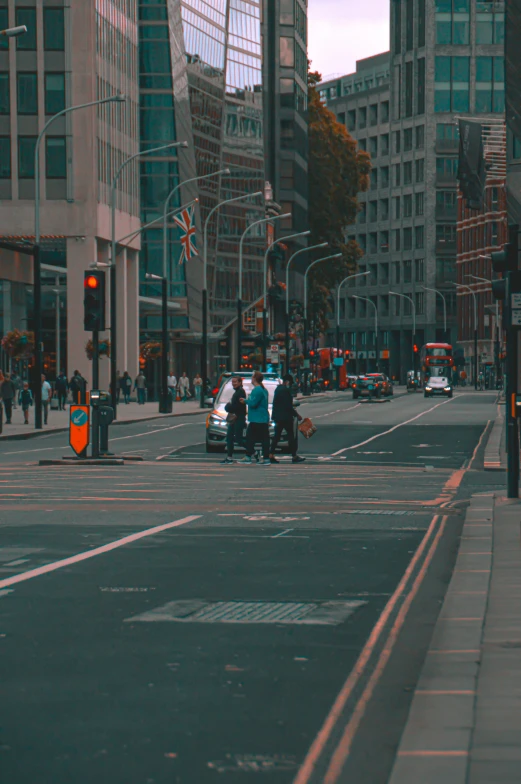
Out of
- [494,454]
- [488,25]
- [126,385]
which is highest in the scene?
[488,25]

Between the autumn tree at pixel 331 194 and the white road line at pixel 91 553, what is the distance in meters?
101

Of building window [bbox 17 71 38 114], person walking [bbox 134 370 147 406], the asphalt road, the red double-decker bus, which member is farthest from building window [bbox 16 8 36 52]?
the asphalt road

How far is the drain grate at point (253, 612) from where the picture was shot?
9.38 metres

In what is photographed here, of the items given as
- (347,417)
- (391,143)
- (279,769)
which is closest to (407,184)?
(391,143)

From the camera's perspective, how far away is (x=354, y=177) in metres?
116

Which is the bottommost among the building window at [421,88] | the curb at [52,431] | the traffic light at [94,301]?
the curb at [52,431]

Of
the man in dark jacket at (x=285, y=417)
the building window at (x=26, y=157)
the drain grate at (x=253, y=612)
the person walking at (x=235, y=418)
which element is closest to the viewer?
the drain grate at (x=253, y=612)

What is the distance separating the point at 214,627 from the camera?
357 inches

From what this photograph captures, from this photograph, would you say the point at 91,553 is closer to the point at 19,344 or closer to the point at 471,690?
the point at 471,690

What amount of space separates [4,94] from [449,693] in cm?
6955

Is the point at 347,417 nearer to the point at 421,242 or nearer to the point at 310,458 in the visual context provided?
the point at 310,458

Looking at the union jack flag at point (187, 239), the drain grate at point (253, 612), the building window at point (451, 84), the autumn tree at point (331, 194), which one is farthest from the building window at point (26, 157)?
the building window at point (451, 84)

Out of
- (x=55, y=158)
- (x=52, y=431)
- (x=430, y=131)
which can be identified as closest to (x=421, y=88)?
(x=430, y=131)

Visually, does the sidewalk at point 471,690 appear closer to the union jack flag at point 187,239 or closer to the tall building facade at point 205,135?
the union jack flag at point 187,239
